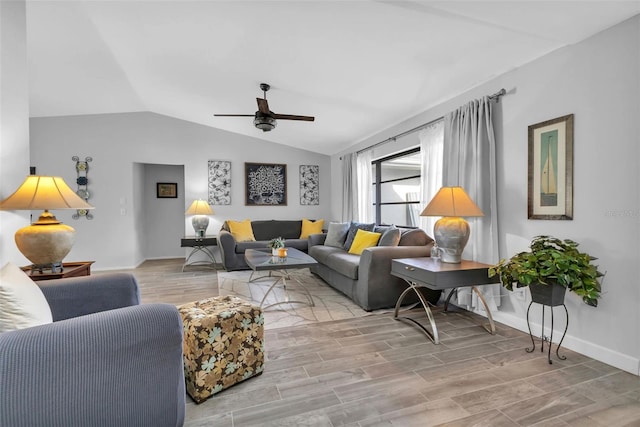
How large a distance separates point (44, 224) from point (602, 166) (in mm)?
3821

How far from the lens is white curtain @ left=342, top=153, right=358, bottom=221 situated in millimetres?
5582

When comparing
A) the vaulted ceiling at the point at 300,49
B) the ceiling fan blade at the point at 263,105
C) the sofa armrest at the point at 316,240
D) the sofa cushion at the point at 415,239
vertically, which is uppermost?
the vaulted ceiling at the point at 300,49

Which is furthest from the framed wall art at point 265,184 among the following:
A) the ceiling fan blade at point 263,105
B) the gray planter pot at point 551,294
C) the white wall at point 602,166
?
the gray planter pot at point 551,294

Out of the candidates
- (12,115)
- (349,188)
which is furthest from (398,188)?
(12,115)

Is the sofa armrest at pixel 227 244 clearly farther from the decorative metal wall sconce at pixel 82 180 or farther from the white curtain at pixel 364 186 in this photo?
the decorative metal wall sconce at pixel 82 180

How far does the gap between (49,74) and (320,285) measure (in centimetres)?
465

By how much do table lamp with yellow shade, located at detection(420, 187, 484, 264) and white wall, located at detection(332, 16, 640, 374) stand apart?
0.49 m

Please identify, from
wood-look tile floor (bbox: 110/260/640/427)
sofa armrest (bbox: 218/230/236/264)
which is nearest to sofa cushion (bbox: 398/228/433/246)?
wood-look tile floor (bbox: 110/260/640/427)

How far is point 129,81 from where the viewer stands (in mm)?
4500

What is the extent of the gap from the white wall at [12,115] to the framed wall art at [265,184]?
431 cm

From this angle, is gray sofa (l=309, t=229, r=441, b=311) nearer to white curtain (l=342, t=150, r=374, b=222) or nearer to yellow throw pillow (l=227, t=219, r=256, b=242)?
white curtain (l=342, t=150, r=374, b=222)

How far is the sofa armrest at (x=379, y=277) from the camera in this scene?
10.2 ft

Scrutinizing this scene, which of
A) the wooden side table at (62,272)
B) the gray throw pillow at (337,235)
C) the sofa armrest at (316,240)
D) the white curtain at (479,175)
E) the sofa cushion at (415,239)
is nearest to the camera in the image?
the wooden side table at (62,272)

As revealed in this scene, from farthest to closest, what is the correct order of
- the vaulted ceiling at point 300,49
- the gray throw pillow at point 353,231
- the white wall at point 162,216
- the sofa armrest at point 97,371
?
the white wall at point 162,216 → the gray throw pillow at point 353,231 → the vaulted ceiling at point 300,49 → the sofa armrest at point 97,371
